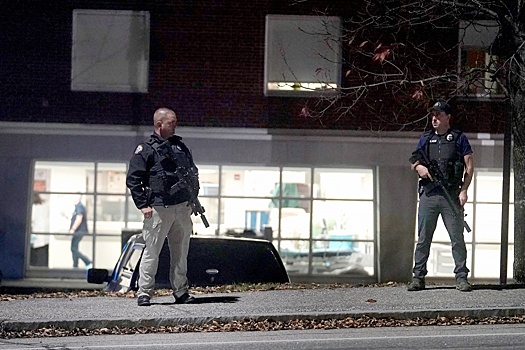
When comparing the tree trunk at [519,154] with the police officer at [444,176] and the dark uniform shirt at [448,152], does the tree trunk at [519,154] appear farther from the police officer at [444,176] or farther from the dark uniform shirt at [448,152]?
the dark uniform shirt at [448,152]

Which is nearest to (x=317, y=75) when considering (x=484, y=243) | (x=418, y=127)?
(x=418, y=127)

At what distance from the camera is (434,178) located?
416 inches

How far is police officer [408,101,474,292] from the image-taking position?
1052 cm

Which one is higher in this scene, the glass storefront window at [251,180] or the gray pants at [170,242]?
the glass storefront window at [251,180]

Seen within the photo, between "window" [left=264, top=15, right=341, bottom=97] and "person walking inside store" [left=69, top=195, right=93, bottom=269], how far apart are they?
4640mm

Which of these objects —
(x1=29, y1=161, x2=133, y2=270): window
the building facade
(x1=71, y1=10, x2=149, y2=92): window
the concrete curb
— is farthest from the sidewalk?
(x1=71, y1=10, x2=149, y2=92): window

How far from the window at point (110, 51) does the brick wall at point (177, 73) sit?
0.48 ft

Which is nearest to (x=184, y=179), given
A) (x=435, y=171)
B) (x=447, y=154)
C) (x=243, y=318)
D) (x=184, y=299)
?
(x=184, y=299)

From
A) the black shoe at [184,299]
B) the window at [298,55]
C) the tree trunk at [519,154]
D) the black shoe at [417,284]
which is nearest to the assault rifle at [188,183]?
the black shoe at [184,299]

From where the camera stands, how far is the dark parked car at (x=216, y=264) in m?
11.5

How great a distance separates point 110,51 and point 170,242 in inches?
441

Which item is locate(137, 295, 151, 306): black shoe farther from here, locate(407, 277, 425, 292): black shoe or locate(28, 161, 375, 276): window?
locate(28, 161, 375, 276): window

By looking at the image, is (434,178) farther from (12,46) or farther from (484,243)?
(12,46)

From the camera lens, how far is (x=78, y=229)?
69.4 ft
